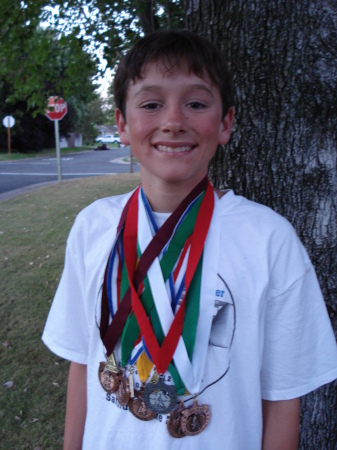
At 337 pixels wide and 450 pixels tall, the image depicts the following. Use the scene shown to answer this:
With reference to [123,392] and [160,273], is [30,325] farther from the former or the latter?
[160,273]

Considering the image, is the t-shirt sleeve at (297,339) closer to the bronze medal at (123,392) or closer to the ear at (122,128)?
the bronze medal at (123,392)

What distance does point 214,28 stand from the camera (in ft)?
7.04

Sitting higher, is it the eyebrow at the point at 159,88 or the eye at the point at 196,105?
the eyebrow at the point at 159,88

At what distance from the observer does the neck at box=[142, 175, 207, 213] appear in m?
1.46

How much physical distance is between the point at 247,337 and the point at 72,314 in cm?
61

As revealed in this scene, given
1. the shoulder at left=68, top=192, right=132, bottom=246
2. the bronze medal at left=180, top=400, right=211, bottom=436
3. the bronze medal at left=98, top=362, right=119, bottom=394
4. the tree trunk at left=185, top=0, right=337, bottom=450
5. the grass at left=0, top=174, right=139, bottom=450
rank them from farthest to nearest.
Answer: the grass at left=0, top=174, right=139, bottom=450 → the tree trunk at left=185, top=0, right=337, bottom=450 → the shoulder at left=68, top=192, right=132, bottom=246 → the bronze medal at left=98, top=362, right=119, bottom=394 → the bronze medal at left=180, top=400, right=211, bottom=436

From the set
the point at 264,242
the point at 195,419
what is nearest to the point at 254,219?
→ the point at 264,242

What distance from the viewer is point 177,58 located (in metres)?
1.43

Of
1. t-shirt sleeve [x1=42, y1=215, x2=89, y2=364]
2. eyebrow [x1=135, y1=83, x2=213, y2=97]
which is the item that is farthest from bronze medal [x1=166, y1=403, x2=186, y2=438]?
eyebrow [x1=135, y1=83, x2=213, y2=97]

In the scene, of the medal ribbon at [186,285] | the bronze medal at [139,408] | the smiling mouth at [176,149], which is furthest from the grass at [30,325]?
the smiling mouth at [176,149]

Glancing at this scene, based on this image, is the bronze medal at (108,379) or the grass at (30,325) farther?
the grass at (30,325)

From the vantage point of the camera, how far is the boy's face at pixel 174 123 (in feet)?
4.53

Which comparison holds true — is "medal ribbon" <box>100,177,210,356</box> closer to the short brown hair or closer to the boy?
the boy

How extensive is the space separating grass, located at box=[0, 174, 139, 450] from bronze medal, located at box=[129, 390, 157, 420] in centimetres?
217
